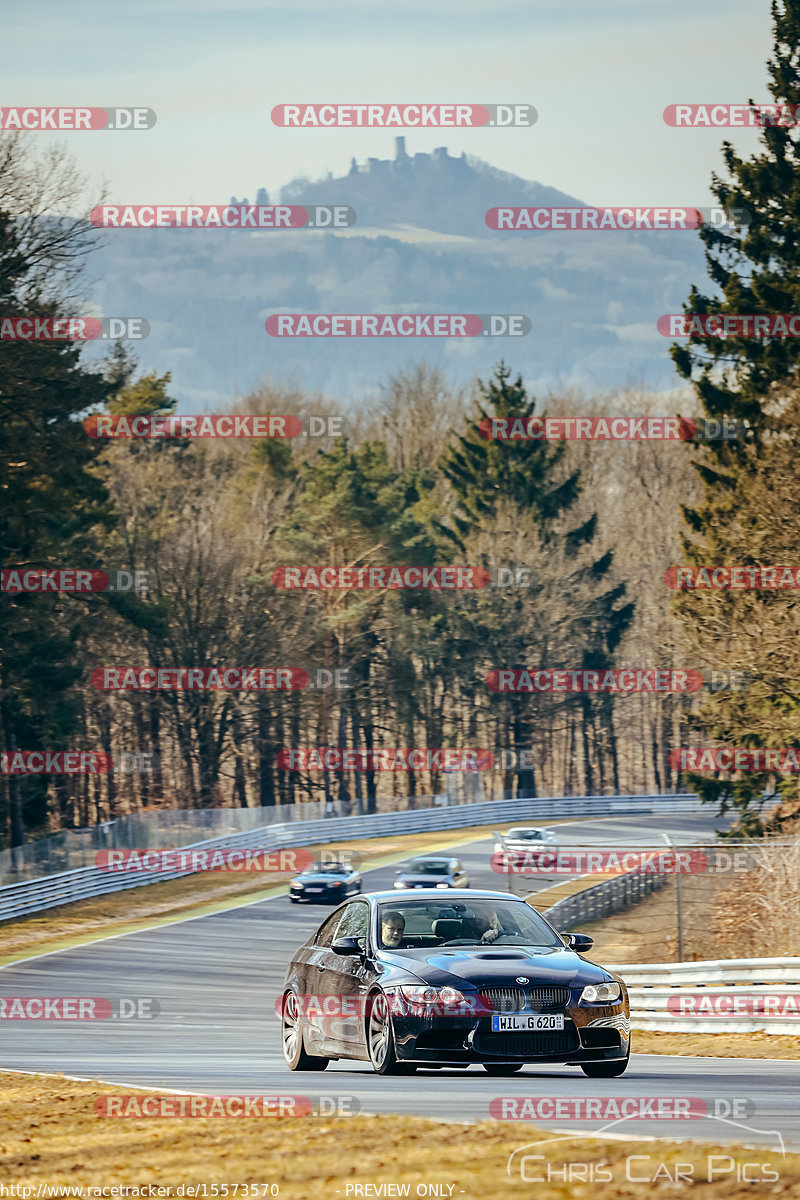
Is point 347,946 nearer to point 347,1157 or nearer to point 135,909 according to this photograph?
point 347,1157

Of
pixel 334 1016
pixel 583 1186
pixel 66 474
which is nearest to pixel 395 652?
pixel 66 474

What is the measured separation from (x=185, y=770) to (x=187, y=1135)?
5821 cm

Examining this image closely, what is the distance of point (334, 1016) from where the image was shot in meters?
11.5

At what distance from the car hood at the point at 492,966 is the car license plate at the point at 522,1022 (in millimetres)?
203

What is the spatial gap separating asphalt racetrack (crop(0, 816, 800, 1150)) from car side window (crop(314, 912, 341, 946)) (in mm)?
996

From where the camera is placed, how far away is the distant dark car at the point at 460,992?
10.2 metres

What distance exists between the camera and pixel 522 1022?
1020 centimetres

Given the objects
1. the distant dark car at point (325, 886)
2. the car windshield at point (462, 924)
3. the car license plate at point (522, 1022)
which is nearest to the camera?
the car license plate at point (522, 1022)

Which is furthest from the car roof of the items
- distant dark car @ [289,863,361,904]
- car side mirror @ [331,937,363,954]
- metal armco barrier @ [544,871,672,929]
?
distant dark car @ [289,863,361,904]

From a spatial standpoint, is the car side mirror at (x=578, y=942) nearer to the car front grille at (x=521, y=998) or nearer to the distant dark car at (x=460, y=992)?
the distant dark car at (x=460, y=992)

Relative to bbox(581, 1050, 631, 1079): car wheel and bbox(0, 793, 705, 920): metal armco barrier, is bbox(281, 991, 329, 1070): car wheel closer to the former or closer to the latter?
bbox(581, 1050, 631, 1079): car wheel

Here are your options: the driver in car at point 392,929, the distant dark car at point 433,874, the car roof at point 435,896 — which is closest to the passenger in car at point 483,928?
the car roof at point 435,896

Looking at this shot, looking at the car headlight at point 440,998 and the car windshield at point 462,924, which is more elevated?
the car windshield at point 462,924

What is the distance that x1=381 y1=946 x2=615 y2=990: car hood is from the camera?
1031 centimetres
